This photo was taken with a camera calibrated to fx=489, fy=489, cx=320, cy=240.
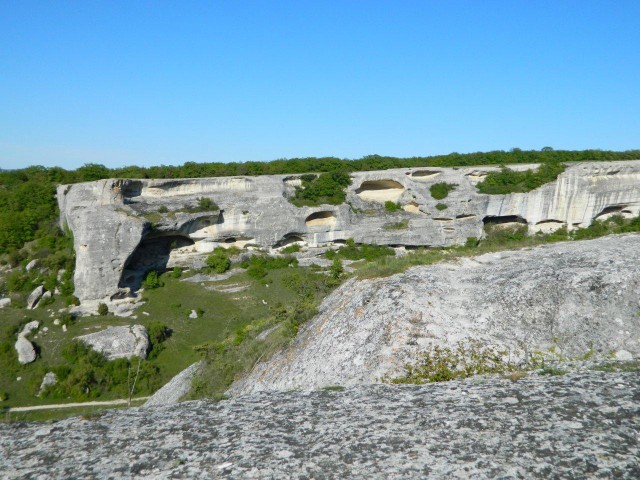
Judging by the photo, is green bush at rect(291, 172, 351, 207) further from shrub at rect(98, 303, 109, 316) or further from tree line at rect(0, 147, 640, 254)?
shrub at rect(98, 303, 109, 316)

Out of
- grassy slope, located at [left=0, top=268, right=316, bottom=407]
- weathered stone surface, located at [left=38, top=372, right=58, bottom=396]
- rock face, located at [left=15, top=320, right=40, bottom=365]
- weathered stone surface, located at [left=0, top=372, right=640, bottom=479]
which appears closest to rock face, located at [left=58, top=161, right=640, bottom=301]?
grassy slope, located at [left=0, top=268, right=316, bottom=407]

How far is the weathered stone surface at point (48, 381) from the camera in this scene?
20.4 metres

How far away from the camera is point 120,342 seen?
22859 millimetres

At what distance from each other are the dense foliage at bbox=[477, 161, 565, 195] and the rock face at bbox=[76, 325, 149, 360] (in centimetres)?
2566

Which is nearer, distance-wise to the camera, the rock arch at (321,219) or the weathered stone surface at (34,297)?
the weathered stone surface at (34,297)

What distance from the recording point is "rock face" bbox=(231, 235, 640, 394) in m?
9.12

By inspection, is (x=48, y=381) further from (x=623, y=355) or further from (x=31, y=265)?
(x=623, y=355)

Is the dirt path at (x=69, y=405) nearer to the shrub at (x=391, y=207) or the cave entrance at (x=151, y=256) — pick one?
the cave entrance at (x=151, y=256)

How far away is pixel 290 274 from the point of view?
103 ft

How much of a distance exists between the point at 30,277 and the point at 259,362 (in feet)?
77.6

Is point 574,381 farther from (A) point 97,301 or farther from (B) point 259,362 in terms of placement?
(A) point 97,301

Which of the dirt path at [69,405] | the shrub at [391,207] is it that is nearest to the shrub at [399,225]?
the shrub at [391,207]

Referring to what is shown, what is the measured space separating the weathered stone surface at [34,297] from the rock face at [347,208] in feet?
13.6

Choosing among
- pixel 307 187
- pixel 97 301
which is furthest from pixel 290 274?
pixel 97 301
